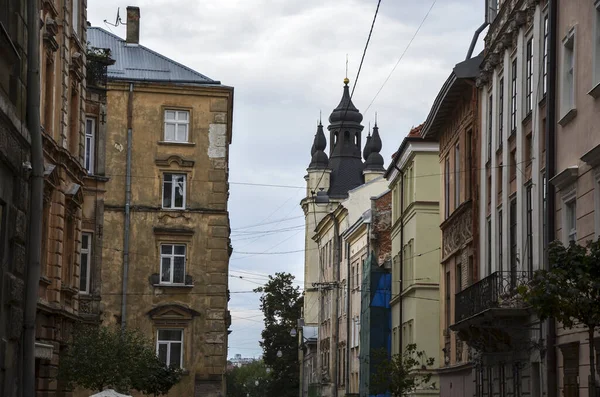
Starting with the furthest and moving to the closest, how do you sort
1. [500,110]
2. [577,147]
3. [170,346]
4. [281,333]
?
[281,333] → [170,346] → [500,110] → [577,147]

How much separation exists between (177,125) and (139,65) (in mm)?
3290

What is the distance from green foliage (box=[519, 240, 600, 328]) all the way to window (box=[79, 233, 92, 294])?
21.4m

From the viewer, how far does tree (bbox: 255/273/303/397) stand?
96438 millimetres

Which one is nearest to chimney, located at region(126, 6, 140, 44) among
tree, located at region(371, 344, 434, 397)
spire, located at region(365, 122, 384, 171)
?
tree, located at region(371, 344, 434, 397)

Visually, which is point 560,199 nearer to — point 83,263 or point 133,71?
point 83,263

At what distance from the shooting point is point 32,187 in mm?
14969

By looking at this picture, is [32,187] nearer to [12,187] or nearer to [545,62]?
[12,187]

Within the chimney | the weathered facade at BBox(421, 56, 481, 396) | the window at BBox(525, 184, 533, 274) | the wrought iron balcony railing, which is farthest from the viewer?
the chimney

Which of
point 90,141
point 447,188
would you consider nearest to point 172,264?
point 90,141

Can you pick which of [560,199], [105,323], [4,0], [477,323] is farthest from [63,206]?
[105,323]

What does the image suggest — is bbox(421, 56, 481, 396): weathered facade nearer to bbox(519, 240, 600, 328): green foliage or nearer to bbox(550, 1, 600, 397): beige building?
bbox(550, 1, 600, 397): beige building

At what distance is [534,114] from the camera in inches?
931

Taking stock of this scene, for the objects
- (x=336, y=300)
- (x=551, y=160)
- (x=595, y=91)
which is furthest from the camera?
(x=336, y=300)

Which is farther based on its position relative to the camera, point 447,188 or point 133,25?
point 133,25
